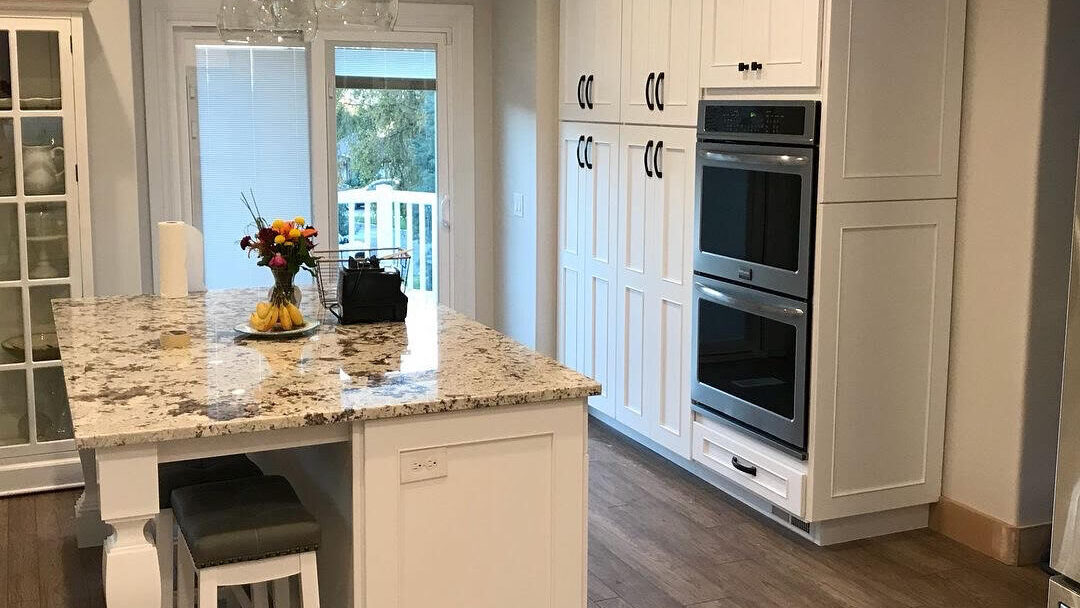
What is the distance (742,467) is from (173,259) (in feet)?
7.18

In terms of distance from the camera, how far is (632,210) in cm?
485

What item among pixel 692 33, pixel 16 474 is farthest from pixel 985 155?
pixel 16 474

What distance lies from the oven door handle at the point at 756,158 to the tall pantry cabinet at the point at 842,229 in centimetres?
11

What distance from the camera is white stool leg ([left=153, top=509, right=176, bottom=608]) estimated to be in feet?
9.29

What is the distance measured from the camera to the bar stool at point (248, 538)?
2.41 meters

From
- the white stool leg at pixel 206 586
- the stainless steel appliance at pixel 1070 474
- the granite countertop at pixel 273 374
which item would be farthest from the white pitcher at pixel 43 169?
the stainless steel appliance at pixel 1070 474

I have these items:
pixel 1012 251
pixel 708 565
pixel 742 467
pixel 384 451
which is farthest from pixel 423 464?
pixel 1012 251

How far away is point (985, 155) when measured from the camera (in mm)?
3793

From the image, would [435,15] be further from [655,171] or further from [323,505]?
[323,505]

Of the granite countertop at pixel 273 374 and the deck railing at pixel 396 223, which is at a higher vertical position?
the deck railing at pixel 396 223

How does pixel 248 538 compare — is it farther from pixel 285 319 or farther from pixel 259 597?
pixel 285 319

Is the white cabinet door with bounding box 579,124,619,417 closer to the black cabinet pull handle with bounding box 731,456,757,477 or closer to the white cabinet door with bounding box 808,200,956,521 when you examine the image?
the black cabinet pull handle with bounding box 731,456,757,477

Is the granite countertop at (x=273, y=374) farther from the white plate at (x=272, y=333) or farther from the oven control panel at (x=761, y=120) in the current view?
the oven control panel at (x=761, y=120)

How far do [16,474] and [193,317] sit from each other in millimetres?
1572
